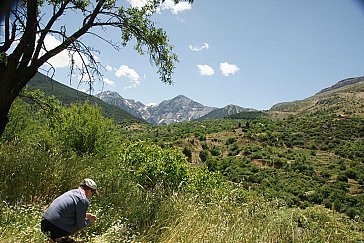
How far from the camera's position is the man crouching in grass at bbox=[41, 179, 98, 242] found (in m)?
4.07

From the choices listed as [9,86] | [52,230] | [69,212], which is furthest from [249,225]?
[9,86]

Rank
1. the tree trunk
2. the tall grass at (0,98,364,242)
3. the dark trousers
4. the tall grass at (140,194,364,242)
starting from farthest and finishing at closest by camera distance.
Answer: the tree trunk, the dark trousers, the tall grass at (0,98,364,242), the tall grass at (140,194,364,242)

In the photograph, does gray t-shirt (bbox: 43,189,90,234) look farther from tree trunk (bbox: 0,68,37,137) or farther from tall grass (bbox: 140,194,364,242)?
tree trunk (bbox: 0,68,37,137)

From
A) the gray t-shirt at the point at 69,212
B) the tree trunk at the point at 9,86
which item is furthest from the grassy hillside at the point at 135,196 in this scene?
the tree trunk at the point at 9,86

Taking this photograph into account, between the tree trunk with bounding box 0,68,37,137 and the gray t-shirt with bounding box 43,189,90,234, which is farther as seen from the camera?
the tree trunk with bounding box 0,68,37,137

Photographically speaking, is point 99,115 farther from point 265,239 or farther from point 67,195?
point 265,239

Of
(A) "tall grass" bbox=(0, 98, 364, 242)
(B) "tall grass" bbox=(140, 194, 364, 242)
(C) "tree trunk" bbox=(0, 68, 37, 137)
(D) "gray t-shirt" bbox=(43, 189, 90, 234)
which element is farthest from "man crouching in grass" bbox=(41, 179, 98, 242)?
(C) "tree trunk" bbox=(0, 68, 37, 137)

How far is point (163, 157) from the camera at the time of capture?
8.63 metres

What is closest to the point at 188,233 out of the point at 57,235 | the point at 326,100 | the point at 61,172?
the point at 57,235

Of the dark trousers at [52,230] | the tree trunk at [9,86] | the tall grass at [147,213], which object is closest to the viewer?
the tall grass at [147,213]

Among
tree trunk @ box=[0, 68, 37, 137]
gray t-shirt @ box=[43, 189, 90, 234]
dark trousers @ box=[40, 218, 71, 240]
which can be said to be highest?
tree trunk @ box=[0, 68, 37, 137]

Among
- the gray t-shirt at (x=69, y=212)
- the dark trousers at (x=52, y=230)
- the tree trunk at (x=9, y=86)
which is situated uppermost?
the tree trunk at (x=9, y=86)

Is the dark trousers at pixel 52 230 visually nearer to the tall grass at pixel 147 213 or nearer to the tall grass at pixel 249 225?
the tall grass at pixel 147 213

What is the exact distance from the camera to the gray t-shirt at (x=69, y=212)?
4.09 metres
